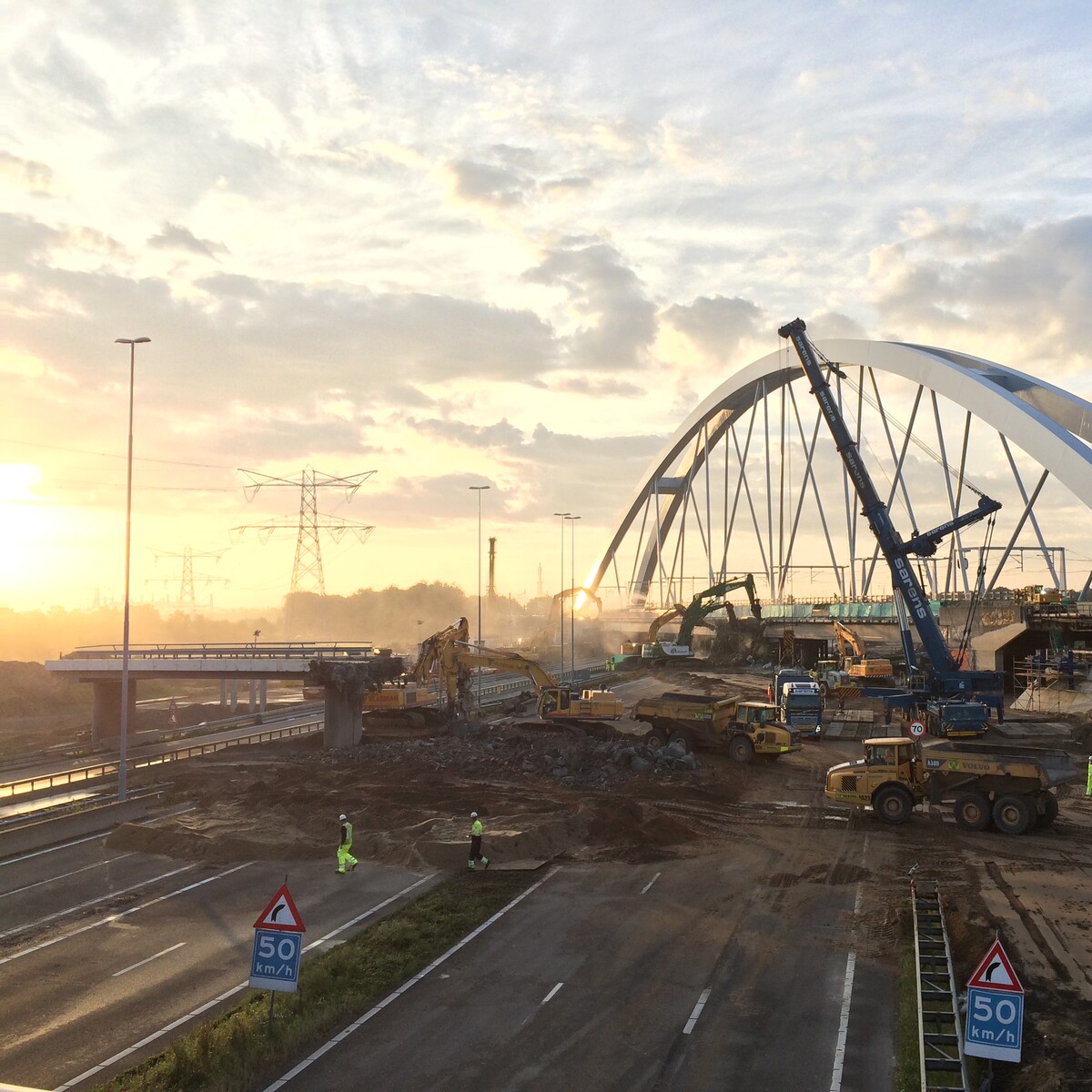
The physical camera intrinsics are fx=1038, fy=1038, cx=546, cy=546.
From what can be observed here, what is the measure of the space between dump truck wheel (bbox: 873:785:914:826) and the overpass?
85.2 feet

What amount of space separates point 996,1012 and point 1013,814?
18992 mm

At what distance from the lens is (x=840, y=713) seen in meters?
59.2

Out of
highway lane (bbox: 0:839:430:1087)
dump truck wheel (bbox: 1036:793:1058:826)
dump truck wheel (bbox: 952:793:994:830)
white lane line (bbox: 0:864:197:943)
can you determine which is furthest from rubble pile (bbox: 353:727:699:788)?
white lane line (bbox: 0:864:197:943)

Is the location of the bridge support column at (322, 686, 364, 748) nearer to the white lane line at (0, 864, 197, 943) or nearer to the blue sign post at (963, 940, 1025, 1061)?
the white lane line at (0, 864, 197, 943)

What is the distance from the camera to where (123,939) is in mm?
20953

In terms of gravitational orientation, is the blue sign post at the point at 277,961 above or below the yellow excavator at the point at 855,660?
below

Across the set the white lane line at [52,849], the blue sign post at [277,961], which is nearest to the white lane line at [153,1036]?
the blue sign post at [277,961]

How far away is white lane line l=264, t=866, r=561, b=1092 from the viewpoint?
1447cm

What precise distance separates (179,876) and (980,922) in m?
18.7

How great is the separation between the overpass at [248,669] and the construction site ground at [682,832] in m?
2.91

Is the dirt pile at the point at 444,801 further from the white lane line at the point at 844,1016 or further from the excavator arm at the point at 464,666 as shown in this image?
the white lane line at the point at 844,1016

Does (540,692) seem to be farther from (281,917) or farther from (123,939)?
(281,917)

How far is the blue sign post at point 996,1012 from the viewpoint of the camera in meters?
11.5

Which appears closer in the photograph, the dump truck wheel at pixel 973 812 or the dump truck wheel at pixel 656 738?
the dump truck wheel at pixel 973 812
